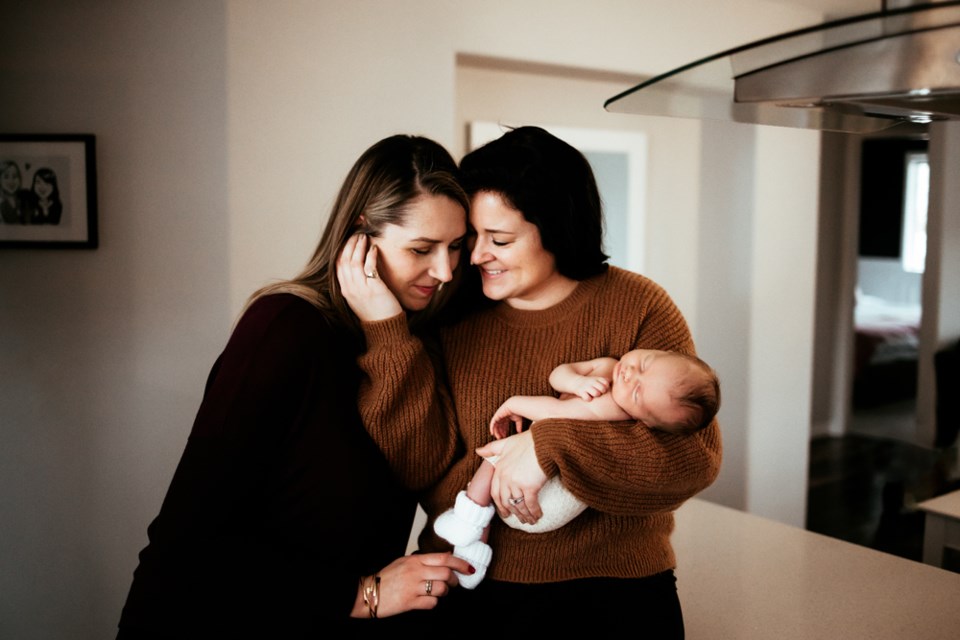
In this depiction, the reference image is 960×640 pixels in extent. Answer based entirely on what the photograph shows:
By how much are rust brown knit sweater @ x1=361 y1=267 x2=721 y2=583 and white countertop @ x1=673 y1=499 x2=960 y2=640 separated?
17.2 inches

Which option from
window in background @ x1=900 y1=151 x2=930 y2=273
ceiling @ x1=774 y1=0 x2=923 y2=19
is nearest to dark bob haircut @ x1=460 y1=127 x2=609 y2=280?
ceiling @ x1=774 y1=0 x2=923 y2=19

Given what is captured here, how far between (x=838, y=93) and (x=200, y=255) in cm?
227

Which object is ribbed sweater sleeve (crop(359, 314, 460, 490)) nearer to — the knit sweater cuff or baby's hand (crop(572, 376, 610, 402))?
the knit sweater cuff

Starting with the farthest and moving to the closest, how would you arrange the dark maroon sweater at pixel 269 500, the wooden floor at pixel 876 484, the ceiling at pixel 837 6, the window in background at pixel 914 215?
the window in background at pixel 914 215 < the wooden floor at pixel 876 484 < the ceiling at pixel 837 6 < the dark maroon sweater at pixel 269 500

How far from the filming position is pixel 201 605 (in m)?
1.41

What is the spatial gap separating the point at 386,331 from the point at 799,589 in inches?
52.3

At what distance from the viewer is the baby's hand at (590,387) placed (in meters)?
1.57

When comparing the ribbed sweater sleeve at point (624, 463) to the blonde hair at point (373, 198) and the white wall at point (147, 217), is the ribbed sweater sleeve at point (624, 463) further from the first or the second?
the white wall at point (147, 217)

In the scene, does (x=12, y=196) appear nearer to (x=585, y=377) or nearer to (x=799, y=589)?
(x=585, y=377)

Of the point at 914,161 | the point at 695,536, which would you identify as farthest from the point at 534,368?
the point at 914,161

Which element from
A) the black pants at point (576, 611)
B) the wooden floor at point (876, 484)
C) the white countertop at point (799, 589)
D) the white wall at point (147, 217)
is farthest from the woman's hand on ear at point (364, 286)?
the wooden floor at point (876, 484)

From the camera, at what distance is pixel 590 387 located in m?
1.57

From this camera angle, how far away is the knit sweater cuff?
60.4 inches

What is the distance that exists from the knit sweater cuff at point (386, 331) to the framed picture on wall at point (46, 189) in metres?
1.53
